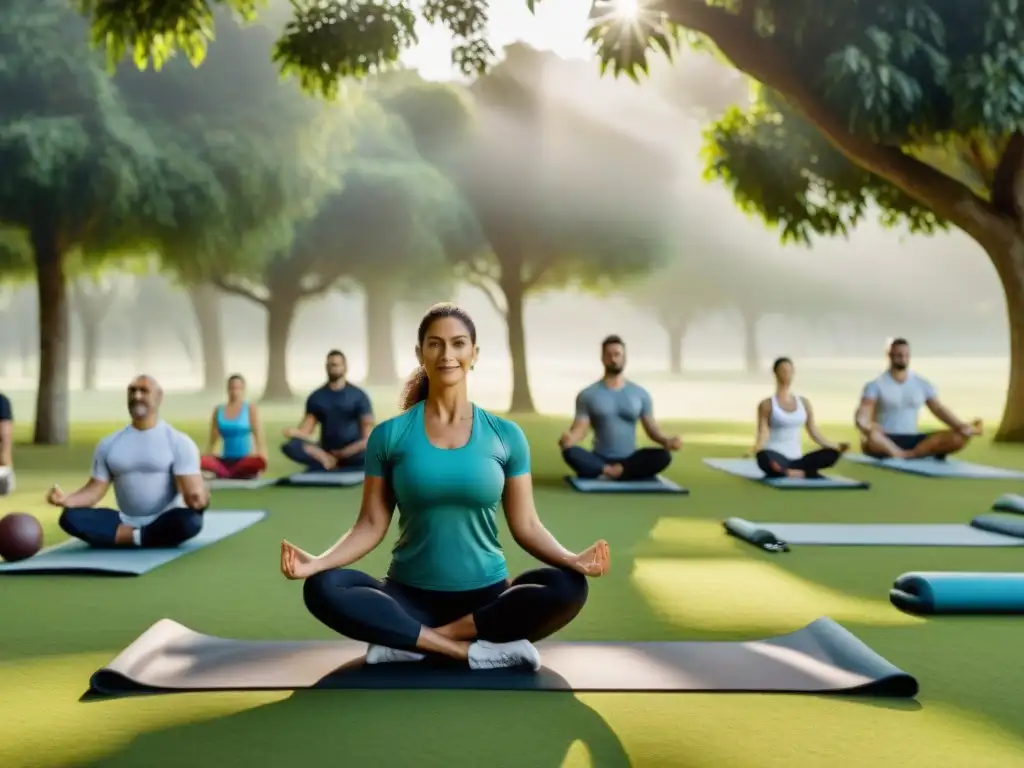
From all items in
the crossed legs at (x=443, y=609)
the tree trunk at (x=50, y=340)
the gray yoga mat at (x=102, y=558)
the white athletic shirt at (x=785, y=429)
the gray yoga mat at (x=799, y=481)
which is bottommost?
the gray yoga mat at (x=799, y=481)

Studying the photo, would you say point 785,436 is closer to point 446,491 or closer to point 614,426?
point 614,426

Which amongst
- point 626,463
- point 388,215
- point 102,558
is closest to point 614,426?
point 626,463

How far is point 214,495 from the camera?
11383 mm

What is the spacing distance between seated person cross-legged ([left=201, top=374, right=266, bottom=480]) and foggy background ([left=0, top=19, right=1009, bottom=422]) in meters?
10.4

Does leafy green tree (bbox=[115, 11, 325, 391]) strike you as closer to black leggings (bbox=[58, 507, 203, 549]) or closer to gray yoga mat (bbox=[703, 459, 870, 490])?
gray yoga mat (bbox=[703, 459, 870, 490])

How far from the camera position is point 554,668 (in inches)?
185

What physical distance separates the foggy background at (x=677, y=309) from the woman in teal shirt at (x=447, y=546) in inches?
643

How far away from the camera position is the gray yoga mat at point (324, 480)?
1205 centimetres

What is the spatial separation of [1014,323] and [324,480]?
11562 mm

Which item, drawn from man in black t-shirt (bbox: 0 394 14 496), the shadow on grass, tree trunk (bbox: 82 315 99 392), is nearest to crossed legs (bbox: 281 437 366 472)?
man in black t-shirt (bbox: 0 394 14 496)

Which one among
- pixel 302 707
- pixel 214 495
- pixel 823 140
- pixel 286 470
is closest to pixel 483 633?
pixel 302 707

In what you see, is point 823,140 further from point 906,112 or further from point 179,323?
point 179,323

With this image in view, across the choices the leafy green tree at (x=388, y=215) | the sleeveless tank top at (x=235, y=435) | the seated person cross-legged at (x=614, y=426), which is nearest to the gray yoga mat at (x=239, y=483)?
the sleeveless tank top at (x=235, y=435)

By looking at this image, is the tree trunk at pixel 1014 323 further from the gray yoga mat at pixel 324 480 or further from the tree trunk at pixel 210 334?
the tree trunk at pixel 210 334
